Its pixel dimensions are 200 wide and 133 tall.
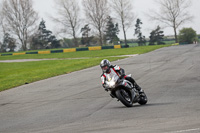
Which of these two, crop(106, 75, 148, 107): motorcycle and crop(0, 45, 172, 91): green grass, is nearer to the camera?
crop(106, 75, 148, 107): motorcycle

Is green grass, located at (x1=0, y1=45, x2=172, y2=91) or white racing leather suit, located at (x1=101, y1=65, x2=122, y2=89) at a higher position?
white racing leather suit, located at (x1=101, y1=65, x2=122, y2=89)

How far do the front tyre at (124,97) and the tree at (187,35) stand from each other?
60962 mm

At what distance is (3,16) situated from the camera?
8681 centimetres

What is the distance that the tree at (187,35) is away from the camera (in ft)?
227

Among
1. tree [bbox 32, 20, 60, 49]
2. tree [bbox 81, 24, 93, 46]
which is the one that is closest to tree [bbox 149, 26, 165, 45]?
tree [bbox 81, 24, 93, 46]

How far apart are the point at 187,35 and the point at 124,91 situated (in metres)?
64.2

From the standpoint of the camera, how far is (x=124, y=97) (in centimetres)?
994

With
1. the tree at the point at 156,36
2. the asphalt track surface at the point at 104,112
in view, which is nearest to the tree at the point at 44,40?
the tree at the point at 156,36

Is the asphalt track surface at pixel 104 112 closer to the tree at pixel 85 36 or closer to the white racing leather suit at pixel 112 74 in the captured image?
the white racing leather suit at pixel 112 74

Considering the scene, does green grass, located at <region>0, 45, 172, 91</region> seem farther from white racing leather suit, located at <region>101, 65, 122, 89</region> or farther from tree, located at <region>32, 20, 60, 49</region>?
tree, located at <region>32, 20, 60, 49</region>

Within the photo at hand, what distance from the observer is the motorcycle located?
32.1ft

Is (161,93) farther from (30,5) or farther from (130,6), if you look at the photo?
(30,5)

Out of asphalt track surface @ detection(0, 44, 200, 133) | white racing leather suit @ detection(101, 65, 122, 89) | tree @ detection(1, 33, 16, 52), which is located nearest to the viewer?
asphalt track surface @ detection(0, 44, 200, 133)

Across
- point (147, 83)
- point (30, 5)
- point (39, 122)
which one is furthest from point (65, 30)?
point (39, 122)
